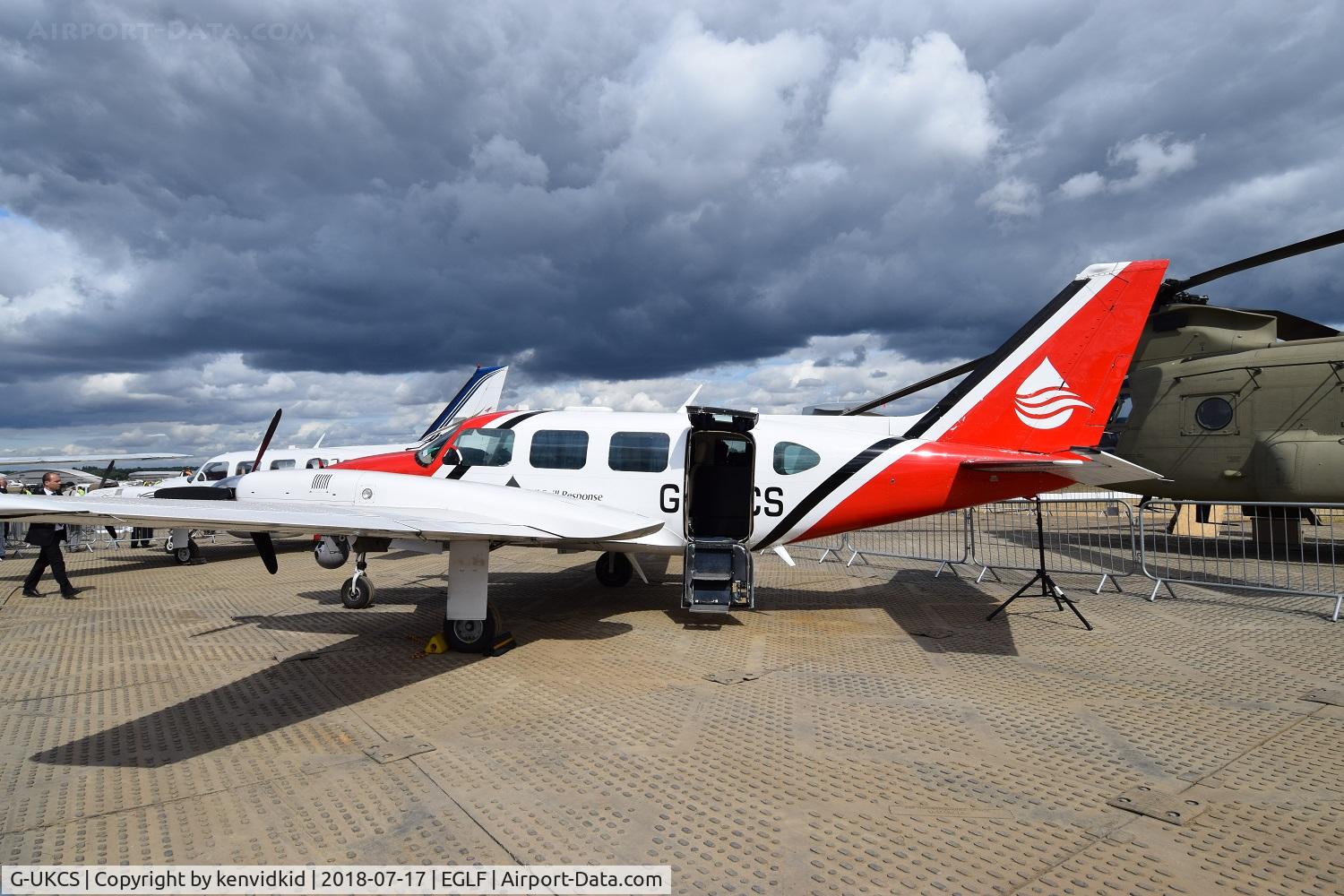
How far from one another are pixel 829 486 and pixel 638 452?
256 centimetres

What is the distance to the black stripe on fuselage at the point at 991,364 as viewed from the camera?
29.1 feet

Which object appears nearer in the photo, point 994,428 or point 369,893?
point 369,893

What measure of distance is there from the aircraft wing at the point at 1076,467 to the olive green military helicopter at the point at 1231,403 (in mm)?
4365

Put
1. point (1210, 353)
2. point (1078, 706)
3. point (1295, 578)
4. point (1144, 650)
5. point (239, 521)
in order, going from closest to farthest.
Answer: point (239, 521) → point (1078, 706) → point (1144, 650) → point (1295, 578) → point (1210, 353)

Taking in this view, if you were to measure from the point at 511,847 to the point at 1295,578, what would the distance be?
14.3 meters

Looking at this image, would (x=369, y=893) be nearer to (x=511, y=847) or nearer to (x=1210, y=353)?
(x=511, y=847)

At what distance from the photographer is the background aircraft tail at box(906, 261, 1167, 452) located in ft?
28.2

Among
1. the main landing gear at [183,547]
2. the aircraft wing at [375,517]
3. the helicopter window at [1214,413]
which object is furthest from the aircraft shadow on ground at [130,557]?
the helicopter window at [1214,413]

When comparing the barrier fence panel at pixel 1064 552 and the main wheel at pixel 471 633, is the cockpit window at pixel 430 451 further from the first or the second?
the barrier fence panel at pixel 1064 552

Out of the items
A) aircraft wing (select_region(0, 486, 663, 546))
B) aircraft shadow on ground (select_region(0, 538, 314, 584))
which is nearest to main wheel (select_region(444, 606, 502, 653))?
aircraft wing (select_region(0, 486, 663, 546))

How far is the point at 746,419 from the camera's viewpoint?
334 inches

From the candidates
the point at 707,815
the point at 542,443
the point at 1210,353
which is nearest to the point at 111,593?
the point at 542,443

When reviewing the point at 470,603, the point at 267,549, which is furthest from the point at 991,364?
the point at 267,549

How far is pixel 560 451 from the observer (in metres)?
9.06
